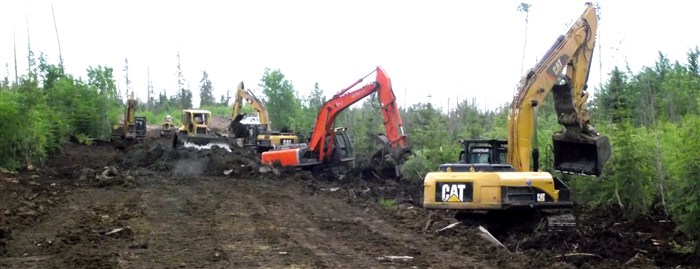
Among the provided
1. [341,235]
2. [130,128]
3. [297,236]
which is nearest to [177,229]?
[297,236]

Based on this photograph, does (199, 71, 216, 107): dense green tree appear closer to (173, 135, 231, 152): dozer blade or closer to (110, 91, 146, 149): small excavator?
(110, 91, 146, 149): small excavator

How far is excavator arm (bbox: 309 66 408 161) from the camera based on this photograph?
2655 centimetres

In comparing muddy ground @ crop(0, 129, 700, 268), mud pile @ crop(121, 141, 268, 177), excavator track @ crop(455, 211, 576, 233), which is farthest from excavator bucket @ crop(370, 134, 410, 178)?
excavator track @ crop(455, 211, 576, 233)

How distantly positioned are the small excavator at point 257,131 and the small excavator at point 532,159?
20.9 m

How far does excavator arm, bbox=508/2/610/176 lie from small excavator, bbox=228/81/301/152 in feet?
69.6

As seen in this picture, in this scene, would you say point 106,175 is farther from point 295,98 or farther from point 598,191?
point 295,98

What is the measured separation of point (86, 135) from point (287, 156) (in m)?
28.6

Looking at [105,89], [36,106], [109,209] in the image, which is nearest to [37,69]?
[105,89]

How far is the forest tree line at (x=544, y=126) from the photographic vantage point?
14.7m

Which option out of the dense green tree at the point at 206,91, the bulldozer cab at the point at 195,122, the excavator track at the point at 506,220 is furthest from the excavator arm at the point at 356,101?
the dense green tree at the point at 206,91

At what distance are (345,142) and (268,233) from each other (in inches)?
630

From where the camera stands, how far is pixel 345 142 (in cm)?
2975

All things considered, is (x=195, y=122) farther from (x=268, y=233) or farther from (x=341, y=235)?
(x=341, y=235)

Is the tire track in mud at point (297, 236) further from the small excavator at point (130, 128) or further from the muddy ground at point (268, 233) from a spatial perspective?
the small excavator at point (130, 128)
